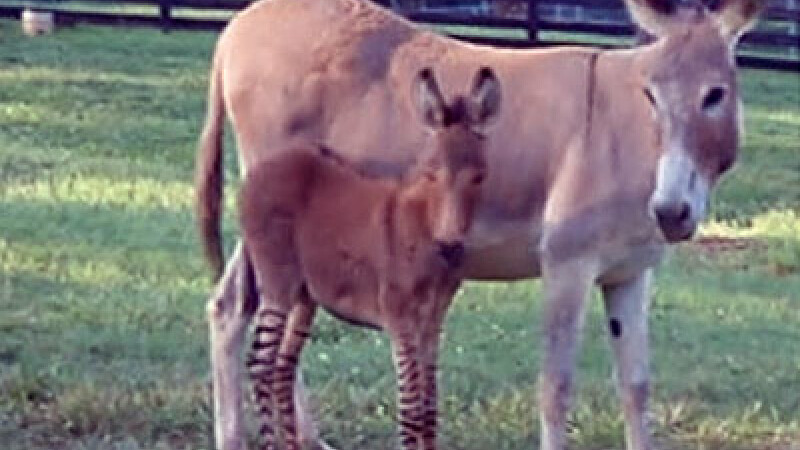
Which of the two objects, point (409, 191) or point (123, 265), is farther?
point (123, 265)

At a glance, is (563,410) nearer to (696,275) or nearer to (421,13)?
(696,275)

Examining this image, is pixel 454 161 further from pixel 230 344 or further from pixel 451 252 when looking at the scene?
pixel 230 344

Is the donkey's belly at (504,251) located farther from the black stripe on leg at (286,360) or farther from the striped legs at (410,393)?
the striped legs at (410,393)

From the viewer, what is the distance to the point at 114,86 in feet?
63.6

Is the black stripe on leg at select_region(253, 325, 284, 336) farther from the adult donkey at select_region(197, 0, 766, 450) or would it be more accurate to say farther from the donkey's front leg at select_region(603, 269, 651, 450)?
the donkey's front leg at select_region(603, 269, 651, 450)

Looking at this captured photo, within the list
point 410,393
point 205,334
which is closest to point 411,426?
point 410,393

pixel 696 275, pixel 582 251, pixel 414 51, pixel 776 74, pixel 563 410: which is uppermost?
pixel 414 51

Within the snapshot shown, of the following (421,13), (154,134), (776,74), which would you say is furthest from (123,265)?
(776,74)

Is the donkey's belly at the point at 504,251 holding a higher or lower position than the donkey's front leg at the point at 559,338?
higher

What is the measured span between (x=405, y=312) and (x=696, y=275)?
6.01m

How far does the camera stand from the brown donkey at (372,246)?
18.1 ft

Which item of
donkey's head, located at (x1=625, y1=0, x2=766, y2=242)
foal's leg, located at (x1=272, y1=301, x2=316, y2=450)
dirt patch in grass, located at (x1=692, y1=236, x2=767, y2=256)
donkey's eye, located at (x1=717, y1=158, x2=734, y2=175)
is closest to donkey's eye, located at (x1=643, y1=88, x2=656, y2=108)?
donkey's head, located at (x1=625, y1=0, x2=766, y2=242)

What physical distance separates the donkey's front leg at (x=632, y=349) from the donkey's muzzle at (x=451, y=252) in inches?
50.4

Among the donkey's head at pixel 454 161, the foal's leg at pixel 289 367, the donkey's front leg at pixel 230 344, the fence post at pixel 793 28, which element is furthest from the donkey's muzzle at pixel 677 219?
the fence post at pixel 793 28
